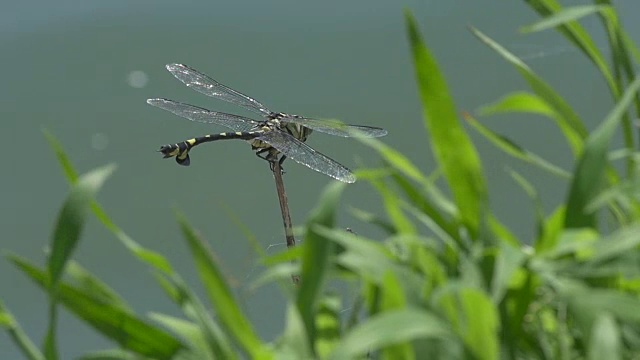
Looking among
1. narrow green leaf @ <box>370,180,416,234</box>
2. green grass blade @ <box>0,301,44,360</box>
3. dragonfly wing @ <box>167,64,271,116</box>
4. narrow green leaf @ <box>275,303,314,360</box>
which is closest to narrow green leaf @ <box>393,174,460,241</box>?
narrow green leaf @ <box>370,180,416,234</box>

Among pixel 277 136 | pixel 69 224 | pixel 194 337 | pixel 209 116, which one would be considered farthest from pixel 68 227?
pixel 209 116

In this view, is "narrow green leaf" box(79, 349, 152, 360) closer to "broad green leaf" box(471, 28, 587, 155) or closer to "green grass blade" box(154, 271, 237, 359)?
"green grass blade" box(154, 271, 237, 359)

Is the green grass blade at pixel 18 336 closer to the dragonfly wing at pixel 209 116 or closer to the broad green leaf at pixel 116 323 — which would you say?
the broad green leaf at pixel 116 323

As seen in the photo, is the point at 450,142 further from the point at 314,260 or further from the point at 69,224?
the point at 69,224

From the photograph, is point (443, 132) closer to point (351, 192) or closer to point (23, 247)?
point (351, 192)

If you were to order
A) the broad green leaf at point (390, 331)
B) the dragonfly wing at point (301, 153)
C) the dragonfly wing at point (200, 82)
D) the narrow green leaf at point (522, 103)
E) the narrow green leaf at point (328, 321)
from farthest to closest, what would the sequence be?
the dragonfly wing at point (200, 82)
the dragonfly wing at point (301, 153)
the narrow green leaf at point (522, 103)
the narrow green leaf at point (328, 321)
the broad green leaf at point (390, 331)

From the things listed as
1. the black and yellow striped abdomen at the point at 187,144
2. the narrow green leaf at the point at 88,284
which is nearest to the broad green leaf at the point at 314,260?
the narrow green leaf at the point at 88,284

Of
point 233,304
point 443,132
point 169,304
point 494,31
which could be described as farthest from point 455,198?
point 494,31
